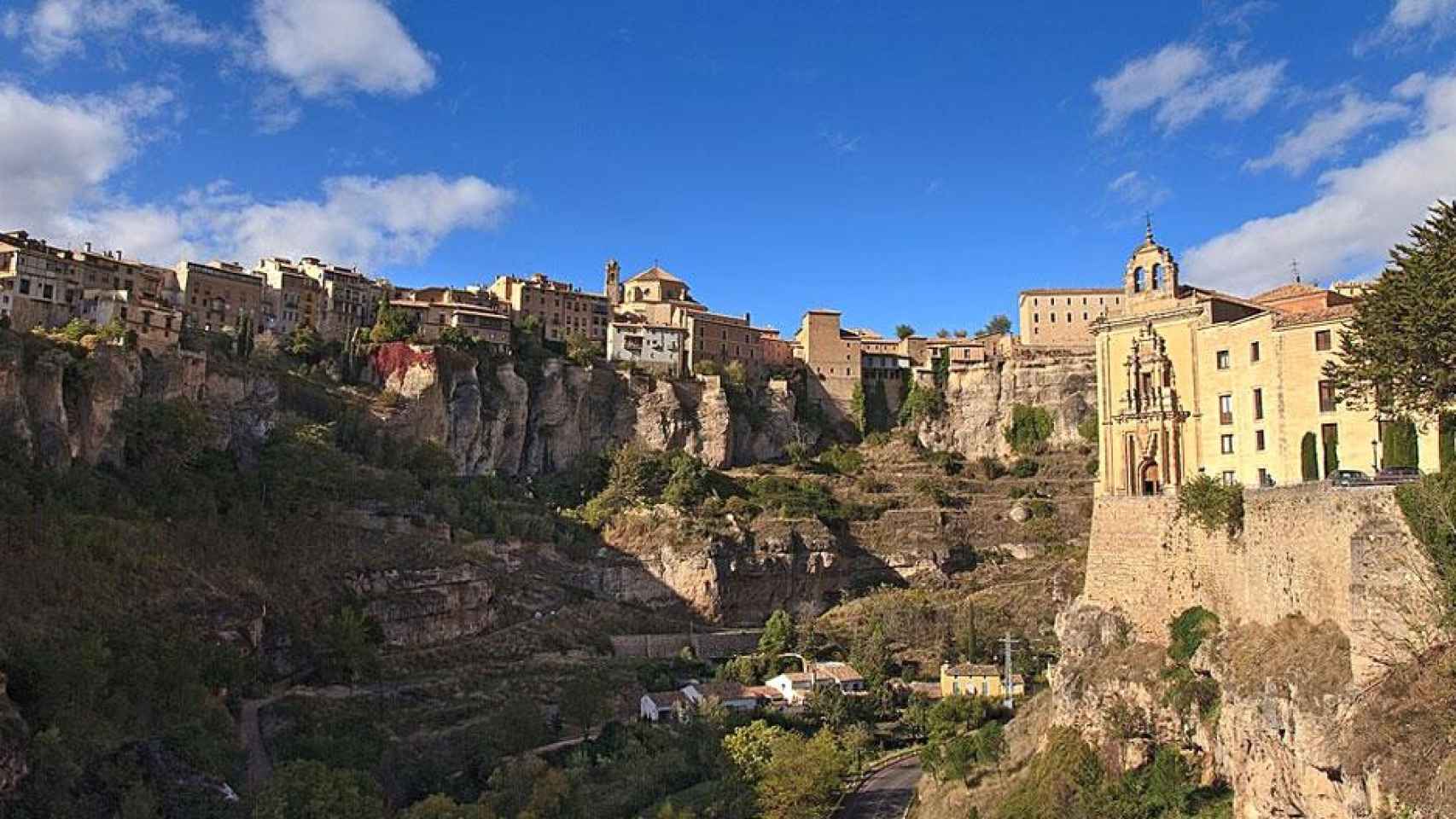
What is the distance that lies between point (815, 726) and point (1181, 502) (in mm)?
18014

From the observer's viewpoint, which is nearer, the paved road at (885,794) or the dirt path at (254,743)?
the dirt path at (254,743)

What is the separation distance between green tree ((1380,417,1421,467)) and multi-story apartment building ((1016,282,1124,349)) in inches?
1930

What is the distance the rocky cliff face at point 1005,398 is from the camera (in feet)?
213

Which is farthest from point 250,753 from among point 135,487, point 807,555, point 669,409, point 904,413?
point 904,413

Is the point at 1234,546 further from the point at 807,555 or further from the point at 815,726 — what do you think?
the point at 807,555

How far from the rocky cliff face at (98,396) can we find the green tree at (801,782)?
84.0 feet

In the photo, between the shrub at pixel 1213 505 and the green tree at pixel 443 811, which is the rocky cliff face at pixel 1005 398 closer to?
the shrub at pixel 1213 505

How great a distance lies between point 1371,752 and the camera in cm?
1493

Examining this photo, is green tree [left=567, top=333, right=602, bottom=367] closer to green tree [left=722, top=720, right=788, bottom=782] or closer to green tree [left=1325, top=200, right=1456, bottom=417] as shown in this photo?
green tree [left=722, top=720, right=788, bottom=782]

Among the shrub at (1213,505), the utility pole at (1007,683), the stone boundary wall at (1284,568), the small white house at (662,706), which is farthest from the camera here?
the utility pole at (1007,683)

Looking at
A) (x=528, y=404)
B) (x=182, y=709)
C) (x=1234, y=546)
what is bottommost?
(x=182, y=709)

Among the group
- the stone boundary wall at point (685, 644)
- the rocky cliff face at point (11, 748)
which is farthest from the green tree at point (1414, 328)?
the stone boundary wall at point (685, 644)

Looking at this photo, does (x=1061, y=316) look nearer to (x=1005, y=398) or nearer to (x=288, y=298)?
(x=1005, y=398)

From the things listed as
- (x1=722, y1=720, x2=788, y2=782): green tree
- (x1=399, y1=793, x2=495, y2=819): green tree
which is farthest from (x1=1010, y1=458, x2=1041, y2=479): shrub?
(x1=399, y1=793, x2=495, y2=819): green tree
